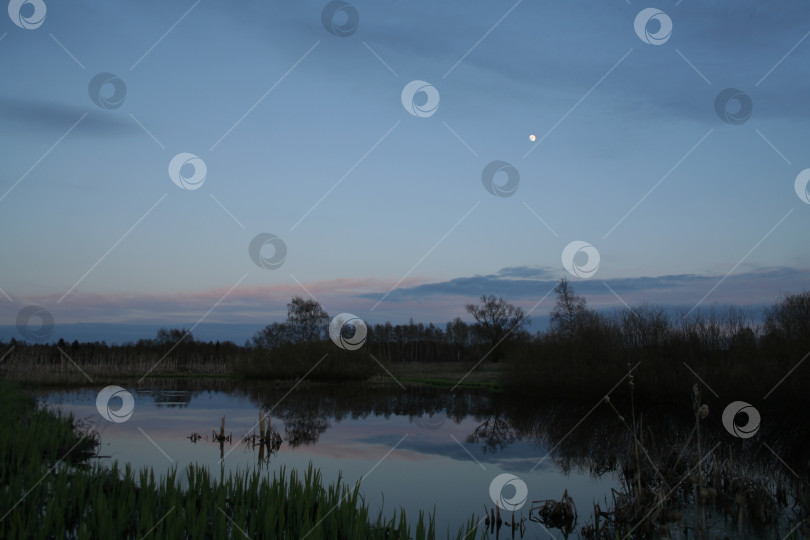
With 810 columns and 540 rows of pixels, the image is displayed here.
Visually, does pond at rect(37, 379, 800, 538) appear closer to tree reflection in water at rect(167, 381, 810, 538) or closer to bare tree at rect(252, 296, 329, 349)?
tree reflection in water at rect(167, 381, 810, 538)

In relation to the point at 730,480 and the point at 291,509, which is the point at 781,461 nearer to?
the point at 730,480

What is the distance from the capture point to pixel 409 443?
1645 centimetres

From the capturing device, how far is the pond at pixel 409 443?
11.1 meters

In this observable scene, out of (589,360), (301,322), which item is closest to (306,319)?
(301,322)

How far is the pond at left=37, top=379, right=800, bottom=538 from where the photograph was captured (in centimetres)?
1108

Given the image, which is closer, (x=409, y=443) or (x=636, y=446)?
(x=636, y=446)

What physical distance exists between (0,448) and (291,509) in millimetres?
5385

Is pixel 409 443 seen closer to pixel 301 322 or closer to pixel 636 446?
pixel 636 446

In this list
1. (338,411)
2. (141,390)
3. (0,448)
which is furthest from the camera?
(141,390)

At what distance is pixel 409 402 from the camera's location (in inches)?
1036

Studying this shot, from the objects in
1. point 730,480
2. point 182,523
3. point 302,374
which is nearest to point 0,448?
point 182,523

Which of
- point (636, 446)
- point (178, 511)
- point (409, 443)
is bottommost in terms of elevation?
point (409, 443)

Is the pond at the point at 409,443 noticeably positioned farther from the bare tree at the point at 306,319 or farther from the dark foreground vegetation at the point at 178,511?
the bare tree at the point at 306,319

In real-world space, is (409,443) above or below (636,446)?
below
